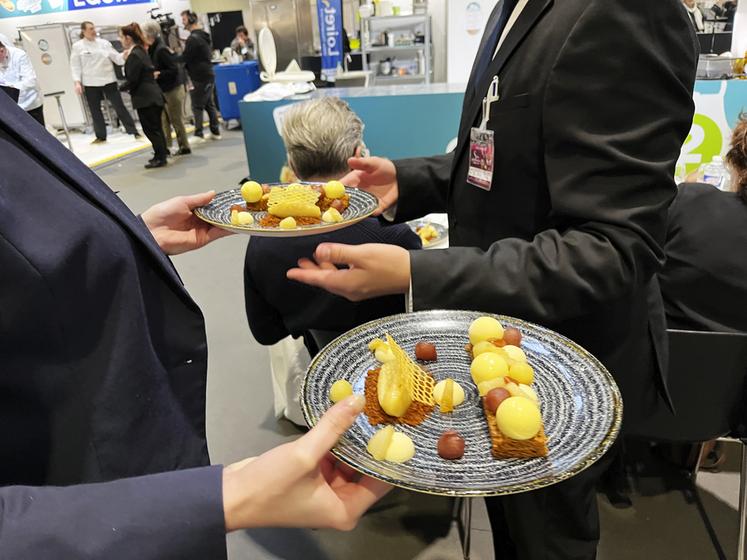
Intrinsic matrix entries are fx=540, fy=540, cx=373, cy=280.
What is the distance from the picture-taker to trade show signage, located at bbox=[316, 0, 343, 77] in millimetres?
5855

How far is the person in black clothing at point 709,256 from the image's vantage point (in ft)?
5.18

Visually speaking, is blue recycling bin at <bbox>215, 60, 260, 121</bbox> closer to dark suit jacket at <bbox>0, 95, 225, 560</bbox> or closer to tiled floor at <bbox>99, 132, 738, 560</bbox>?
tiled floor at <bbox>99, 132, 738, 560</bbox>

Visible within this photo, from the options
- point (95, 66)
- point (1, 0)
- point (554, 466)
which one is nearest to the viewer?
point (554, 466)

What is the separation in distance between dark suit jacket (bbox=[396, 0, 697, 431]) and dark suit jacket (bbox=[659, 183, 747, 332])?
2.52 feet

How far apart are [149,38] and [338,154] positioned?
684 centimetres

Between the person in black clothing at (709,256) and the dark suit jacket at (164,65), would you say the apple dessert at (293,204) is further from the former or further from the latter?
the dark suit jacket at (164,65)

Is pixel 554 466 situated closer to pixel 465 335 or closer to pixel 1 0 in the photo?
pixel 465 335

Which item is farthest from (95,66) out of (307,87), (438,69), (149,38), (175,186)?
(307,87)

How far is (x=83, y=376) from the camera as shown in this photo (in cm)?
66

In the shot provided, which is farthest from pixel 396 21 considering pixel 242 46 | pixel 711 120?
pixel 711 120

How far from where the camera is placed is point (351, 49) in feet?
23.9

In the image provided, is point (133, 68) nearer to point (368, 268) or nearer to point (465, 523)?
point (465, 523)

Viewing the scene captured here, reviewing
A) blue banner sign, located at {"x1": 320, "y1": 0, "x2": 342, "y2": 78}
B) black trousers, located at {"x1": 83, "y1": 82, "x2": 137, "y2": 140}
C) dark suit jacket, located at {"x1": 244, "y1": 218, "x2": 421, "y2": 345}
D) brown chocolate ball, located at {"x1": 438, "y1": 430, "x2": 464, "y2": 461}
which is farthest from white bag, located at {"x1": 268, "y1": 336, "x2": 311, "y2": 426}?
black trousers, located at {"x1": 83, "y1": 82, "x2": 137, "y2": 140}

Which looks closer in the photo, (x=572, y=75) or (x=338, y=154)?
(x=572, y=75)
